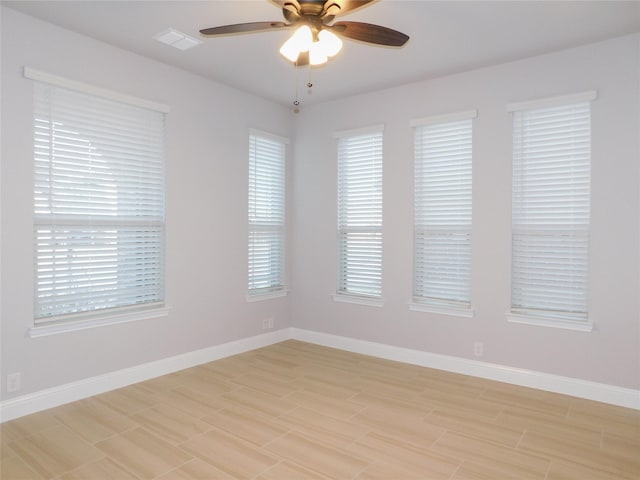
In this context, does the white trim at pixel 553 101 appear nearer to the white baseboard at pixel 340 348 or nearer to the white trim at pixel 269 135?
the white baseboard at pixel 340 348

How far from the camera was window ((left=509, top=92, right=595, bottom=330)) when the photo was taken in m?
3.60

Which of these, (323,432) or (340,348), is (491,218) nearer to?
(340,348)

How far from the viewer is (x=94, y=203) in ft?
11.6

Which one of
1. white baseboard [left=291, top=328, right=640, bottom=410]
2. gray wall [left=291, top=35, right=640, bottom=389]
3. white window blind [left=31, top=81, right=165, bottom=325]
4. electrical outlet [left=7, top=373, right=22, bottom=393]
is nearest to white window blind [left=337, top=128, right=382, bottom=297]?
gray wall [left=291, top=35, right=640, bottom=389]

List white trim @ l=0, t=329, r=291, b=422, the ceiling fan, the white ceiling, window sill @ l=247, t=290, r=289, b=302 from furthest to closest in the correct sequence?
window sill @ l=247, t=290, r=289, b=302 → white trim @ l=0, t=329, r=291, b=422 → the white ceiling → the ceiling fan

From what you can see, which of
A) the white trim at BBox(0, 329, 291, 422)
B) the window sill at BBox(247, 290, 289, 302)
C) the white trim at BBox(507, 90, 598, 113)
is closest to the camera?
the white trim at BBox(0, 329, 291, 422)

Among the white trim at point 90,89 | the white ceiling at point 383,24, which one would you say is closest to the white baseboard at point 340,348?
the white trim at point 90,89

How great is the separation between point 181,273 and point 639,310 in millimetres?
3990

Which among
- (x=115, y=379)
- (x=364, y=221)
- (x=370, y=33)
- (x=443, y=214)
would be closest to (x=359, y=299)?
(x=364, y=221)

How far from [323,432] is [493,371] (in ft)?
6.31

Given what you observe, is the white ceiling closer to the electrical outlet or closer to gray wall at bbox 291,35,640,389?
A: gray wall at bbox 291,35,640,389

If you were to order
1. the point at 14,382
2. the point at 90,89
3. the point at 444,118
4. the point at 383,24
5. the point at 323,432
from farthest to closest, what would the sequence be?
1. the point at 444,118
2. the point at 90,89
3. the point at 383,24
4. the point at 14,382
5. the point at 323,432

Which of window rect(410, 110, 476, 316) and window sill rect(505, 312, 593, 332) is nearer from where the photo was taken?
window sill rect(505, 312, 593, 332)

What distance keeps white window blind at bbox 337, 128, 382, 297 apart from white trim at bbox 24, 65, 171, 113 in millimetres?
2075
